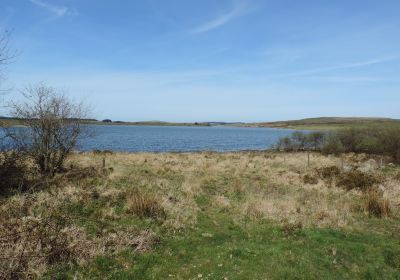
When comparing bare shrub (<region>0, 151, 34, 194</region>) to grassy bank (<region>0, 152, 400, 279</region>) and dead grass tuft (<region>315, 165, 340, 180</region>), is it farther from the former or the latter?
dead grass tuft (<region>315, 165, 340, 180</region>)

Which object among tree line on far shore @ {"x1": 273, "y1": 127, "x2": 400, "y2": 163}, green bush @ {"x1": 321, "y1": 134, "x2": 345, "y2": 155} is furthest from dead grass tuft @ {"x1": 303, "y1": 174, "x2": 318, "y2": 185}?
green bush @ {"x1": 321, "y1": 134, "x2": 345, "y2": 155}

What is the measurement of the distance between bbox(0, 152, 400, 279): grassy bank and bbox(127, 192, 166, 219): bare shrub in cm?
4

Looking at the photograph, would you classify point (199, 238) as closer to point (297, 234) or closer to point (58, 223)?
point (297, 234)

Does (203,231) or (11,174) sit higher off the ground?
(11,174)

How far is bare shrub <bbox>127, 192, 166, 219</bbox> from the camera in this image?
12867 millimetres

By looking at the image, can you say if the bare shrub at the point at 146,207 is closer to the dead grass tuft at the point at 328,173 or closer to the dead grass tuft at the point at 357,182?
the dead grass tuft at the point at 357,182

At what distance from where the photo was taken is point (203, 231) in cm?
1177

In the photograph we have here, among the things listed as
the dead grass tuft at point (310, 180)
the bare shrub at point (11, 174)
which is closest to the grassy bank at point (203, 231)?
the bare shrub at point (11, 174)

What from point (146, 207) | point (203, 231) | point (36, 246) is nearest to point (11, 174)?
point (146, 207)

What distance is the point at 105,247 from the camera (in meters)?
9.59

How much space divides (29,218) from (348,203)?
1262 centimetres

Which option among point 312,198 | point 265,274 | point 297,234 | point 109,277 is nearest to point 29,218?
point 109,277

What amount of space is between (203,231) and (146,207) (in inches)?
95.9

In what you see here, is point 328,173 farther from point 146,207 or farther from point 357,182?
point 146,207
